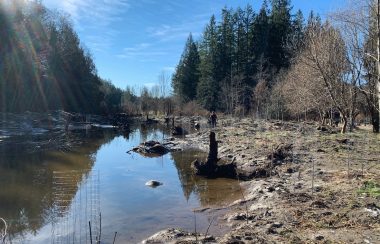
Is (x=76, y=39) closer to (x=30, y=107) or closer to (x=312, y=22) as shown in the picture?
(x=30, y=107)

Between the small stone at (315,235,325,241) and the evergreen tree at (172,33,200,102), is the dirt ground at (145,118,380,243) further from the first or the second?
the evergreen tree at (172,33,200,102)

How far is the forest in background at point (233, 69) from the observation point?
2723 centimetres

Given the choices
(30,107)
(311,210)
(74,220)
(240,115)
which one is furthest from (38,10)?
(311,210)

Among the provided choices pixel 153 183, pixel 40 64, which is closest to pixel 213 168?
pixel 153 183

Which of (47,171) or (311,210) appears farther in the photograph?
(47,171)

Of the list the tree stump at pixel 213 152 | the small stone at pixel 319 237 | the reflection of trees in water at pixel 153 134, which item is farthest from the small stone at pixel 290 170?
the reflection of trees in water at pixel 153 134

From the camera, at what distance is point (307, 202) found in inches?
434

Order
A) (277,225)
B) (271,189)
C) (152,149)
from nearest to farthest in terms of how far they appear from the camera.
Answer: (277,225) < (271,189) < (152,149)

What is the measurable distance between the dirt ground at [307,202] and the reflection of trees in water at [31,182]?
15.3 ft

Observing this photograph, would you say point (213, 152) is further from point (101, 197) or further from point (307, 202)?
point (307, 202)

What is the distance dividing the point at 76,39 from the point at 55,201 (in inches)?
2676

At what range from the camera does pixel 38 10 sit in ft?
197

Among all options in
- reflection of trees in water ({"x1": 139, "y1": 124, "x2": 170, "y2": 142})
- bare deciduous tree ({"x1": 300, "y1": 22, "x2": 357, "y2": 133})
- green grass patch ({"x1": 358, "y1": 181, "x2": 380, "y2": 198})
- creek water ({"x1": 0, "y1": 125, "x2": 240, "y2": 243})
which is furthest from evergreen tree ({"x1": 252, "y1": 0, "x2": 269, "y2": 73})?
green grass patch ({"x1": 358, "y1": 181, "x2": 380, "y2": 198})

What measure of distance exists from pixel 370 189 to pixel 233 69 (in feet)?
224
